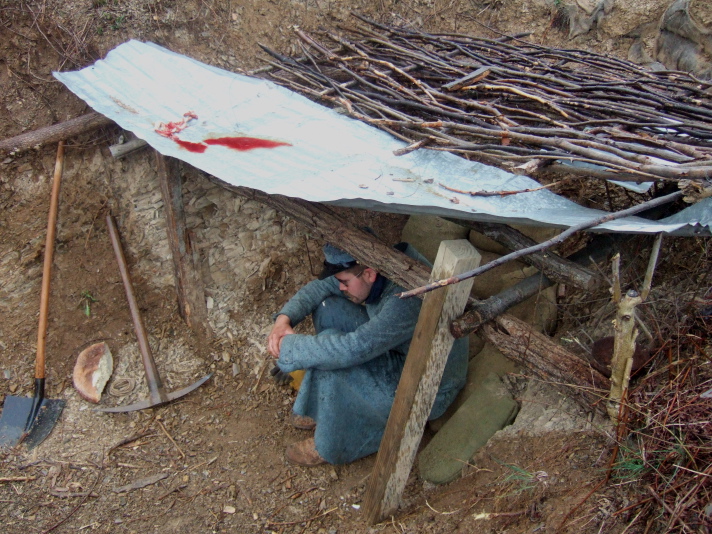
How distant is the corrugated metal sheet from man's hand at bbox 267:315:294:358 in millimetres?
1029

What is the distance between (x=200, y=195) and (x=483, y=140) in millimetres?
2228

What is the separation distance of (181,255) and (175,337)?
24.9 inches

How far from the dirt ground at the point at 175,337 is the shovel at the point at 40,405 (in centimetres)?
7

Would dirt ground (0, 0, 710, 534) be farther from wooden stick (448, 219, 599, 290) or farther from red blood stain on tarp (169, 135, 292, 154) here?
red blood stain on tarp (169, 135, 292, 154)

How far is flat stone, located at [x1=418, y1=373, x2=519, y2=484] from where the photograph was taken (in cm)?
305

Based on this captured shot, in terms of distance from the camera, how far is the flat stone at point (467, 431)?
3.05m

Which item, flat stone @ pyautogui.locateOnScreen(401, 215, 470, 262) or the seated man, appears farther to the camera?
flat stone @ pyautogui.locateOnScreen(401, 215, 470, 262)

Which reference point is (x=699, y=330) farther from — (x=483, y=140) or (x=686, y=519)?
(x=483, y=140)

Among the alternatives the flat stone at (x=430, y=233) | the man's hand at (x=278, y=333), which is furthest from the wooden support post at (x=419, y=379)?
the flat stone at (x=430, y=233)

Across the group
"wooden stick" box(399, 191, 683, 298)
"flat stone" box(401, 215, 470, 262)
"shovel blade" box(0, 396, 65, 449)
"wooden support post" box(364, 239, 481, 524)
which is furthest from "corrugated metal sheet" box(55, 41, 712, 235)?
"shovel blade" box(0, 396, 65, 449)

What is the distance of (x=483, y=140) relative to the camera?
2.73 meters

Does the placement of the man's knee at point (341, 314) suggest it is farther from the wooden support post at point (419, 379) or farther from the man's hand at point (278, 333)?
the wooden support post at point (419, 379)

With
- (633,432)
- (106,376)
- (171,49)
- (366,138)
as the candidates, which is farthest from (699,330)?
Answer: (171,49)

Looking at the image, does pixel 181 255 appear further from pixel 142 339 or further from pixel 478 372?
pixel 478 372
